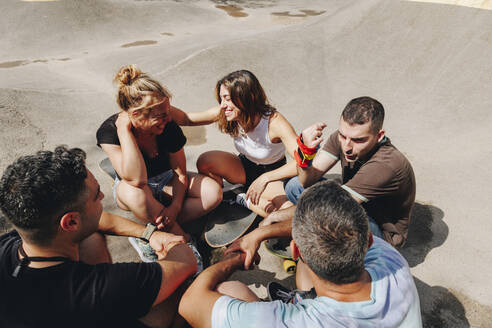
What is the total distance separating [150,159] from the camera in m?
3.18

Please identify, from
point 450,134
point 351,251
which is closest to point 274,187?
point 351,251

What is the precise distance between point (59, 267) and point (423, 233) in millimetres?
3431

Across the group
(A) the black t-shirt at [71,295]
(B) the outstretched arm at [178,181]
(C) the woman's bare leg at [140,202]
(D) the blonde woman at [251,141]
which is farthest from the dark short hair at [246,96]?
(A) the black t-shirt at [71,295]

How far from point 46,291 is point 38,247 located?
257mm

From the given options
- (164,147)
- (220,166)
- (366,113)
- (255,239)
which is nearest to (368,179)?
(366,113)

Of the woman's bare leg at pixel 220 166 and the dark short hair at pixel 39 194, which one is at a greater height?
the dark short hair at pixel 39 194

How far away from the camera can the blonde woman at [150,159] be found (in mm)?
2750

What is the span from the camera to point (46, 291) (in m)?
1.53

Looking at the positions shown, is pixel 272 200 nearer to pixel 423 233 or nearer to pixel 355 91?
pixel 423 233

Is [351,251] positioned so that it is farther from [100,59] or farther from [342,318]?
[100,59]

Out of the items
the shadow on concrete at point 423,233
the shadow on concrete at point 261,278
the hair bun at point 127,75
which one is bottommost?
the shadow on concrete at point 261,278

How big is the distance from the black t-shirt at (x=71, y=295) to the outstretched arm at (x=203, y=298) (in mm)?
217

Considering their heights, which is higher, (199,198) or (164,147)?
(164,147)

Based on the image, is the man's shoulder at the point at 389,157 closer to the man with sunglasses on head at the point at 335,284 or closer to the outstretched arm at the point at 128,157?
the man with sunglasses on head at the point at 335,284
